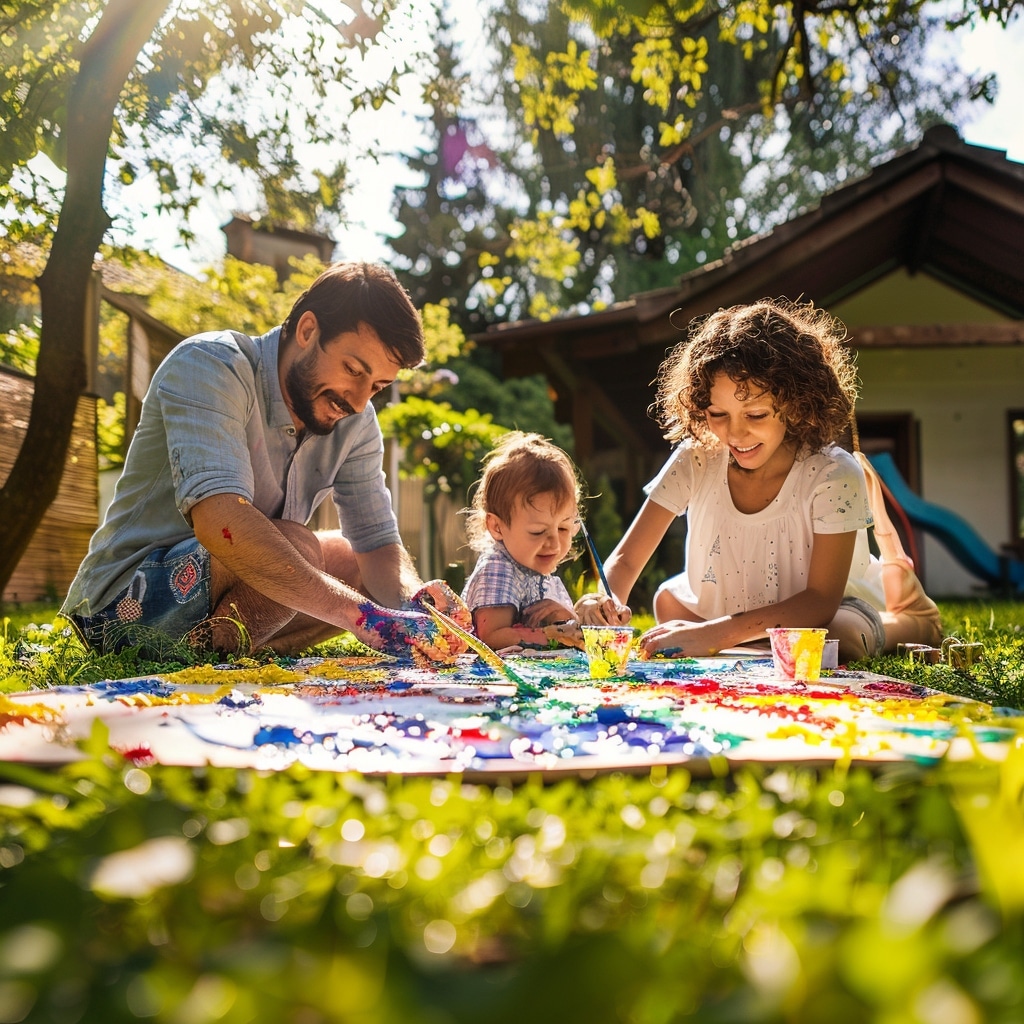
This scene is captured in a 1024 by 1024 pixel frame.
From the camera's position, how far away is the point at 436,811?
2.99 ft

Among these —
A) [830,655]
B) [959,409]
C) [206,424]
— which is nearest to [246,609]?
[206,424]

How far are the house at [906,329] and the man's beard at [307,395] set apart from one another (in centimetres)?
482

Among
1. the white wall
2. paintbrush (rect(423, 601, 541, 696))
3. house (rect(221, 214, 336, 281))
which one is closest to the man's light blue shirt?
paintbrush (rect(423, 601, 541, 696))

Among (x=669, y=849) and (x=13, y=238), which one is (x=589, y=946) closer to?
(x=669, y=849)

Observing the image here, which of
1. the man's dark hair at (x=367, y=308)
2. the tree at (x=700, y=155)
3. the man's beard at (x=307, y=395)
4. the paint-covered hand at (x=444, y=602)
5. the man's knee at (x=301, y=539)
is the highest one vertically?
the tree at (x=700, y=155)

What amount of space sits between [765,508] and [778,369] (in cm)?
54

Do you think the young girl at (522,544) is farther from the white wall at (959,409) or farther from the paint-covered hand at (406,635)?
the white wall at (959,409)

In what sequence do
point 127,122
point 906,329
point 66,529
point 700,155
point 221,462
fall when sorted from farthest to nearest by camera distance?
point 700,155, point 906,329, point 66,529, point 127,122, point 221,462

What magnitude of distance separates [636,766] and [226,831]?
52cm

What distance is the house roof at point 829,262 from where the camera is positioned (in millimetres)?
7691

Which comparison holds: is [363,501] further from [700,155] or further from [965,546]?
[700,155]

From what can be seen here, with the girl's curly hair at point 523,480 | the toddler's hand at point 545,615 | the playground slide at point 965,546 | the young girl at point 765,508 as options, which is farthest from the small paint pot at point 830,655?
the playground slide at point 965,546

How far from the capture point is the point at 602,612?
2939 millimetres

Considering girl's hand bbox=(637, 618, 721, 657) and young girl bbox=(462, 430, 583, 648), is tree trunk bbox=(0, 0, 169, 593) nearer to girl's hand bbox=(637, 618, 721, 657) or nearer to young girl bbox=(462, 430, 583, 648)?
young girl bbox=(462, 430, 583, 648)
